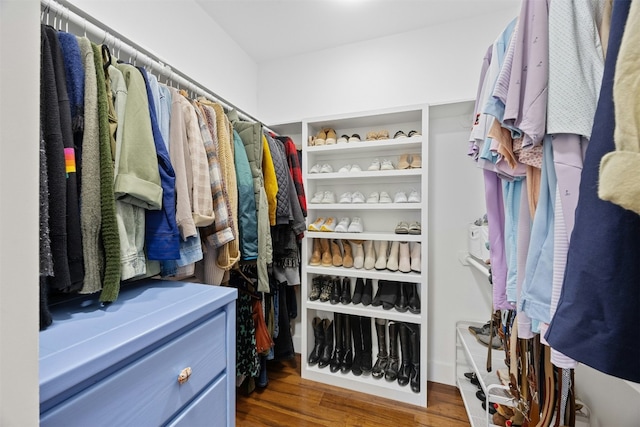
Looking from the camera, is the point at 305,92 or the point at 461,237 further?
the point at 305,92

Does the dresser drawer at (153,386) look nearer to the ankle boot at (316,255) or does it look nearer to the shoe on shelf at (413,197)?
the ankle boot at (316,255)

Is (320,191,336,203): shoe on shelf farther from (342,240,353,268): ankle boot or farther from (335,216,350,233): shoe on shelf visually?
(342,240,353,268): ankle boot

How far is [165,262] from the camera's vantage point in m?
0.83

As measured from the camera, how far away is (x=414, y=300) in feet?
5.06

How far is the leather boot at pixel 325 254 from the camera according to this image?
167 centimetres

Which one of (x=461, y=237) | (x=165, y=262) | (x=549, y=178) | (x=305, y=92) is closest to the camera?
(x=549, y=178)

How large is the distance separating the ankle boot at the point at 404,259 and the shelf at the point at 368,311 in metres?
0.25

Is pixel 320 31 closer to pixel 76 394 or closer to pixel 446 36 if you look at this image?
pixel 446 36

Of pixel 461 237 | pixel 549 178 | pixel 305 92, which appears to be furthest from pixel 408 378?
pixel 305 92

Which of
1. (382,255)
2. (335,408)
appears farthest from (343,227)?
(335,408)

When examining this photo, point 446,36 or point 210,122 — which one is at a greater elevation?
point 446,36

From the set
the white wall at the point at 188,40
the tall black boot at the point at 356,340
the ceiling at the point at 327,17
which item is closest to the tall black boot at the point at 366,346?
the tall black boot at the point at 356,340

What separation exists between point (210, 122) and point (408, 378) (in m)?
1.72

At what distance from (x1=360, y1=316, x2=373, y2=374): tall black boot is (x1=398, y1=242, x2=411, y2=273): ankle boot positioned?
445mm
